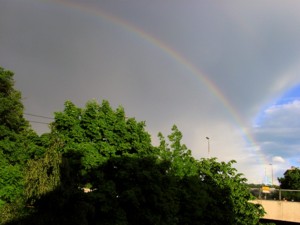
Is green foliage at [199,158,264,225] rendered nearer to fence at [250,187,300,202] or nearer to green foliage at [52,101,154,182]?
fence at [250,187,300,202]

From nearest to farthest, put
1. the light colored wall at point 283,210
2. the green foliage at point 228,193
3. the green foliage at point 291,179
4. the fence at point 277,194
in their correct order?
the green foliage at point 228,193 < the light colored wall at point 283,210 < the fence at point 277,194 < the green foliage at point 291,179

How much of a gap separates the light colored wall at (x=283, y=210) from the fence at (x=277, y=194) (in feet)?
1.88

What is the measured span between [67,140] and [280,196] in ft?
61.1

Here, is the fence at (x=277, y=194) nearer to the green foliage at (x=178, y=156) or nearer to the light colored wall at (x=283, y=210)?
the light colored wall at (x=283, y=210)

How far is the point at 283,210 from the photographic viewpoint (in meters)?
27.6

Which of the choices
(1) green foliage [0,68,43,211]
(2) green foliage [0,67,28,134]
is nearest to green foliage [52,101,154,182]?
(1) green foliage [0,68,43,211]

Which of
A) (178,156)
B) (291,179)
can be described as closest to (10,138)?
(178,156)

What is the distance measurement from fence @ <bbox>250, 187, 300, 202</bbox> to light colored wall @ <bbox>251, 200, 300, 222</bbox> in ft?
1.88

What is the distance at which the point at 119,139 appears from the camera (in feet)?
59.4

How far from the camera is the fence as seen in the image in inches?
1084

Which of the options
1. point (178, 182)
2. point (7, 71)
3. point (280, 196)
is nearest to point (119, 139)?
point (178, 182)

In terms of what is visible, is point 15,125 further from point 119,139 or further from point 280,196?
point 280,196

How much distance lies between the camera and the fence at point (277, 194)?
2753cm

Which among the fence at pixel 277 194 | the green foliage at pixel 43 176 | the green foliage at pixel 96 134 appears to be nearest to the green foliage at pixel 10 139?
the green foliage at pixel 96 134
